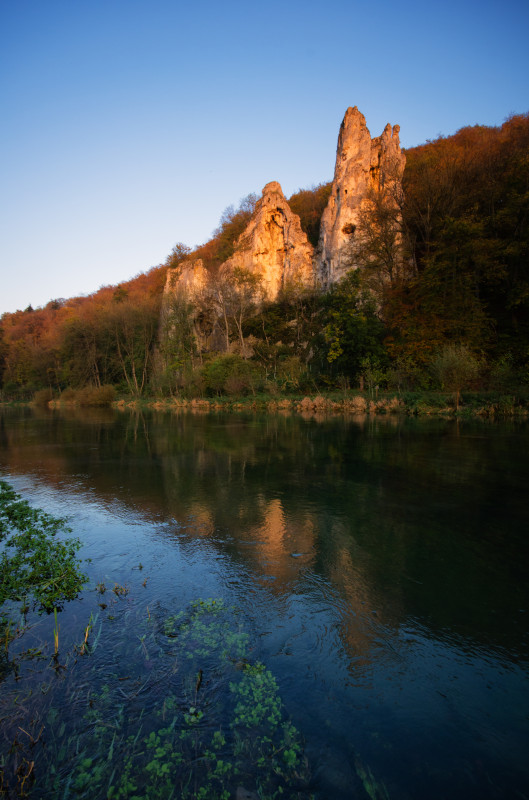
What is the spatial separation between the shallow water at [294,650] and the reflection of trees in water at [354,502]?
43 millimetres

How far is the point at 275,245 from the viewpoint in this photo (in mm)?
51344

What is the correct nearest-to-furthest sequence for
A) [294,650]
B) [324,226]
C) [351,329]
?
[294,650]
[351,329]
[324,226]

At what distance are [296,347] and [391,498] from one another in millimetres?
39467

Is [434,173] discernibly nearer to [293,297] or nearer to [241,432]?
[293,297]

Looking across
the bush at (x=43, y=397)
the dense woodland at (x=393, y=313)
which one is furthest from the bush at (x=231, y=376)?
the bush at (x=43, y=397)

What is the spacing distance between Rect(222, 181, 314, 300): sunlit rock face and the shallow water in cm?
4510

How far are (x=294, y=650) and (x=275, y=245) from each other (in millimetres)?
51924

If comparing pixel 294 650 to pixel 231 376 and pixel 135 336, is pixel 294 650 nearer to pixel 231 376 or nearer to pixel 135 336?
pixel 231 376

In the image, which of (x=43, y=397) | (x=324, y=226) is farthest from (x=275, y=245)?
(x=43, y=397)

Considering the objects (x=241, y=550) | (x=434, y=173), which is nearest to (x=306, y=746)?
(x=241, y=550)

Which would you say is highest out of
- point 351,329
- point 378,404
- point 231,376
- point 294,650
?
point 351,329

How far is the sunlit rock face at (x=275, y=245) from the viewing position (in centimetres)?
5019

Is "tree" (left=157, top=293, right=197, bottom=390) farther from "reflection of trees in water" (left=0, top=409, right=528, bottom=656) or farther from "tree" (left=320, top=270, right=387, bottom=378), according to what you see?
"reflection of trees in water" (left=0, top=409, right=528, bottom=656)

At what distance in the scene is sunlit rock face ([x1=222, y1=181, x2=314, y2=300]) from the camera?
50.2m
